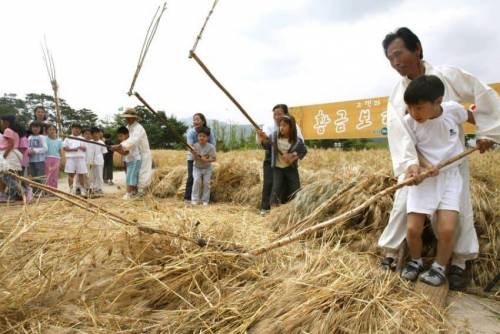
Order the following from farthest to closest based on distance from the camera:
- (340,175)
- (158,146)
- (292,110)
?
(158,146)
(292,110)
(340,175)

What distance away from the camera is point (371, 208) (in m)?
2.71

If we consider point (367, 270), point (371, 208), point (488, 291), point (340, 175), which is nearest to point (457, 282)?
point (488, 291)

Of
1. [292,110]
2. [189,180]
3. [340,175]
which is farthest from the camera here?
[292,110]

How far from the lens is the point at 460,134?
212 cm

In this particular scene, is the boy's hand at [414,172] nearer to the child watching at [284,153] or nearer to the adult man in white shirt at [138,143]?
the child watching at [284,153]

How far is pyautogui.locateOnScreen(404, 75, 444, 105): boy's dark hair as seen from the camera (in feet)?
6.00

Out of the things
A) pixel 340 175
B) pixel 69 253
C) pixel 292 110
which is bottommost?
pixel 69 253

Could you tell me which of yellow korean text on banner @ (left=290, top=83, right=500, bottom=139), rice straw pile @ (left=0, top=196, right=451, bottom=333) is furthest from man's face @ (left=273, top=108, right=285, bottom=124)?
yellow korean text on banner @ (left=290, top=83, right=500, bottom=139)

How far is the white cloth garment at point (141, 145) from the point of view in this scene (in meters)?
5.25

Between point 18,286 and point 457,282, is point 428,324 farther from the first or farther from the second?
point 18,286

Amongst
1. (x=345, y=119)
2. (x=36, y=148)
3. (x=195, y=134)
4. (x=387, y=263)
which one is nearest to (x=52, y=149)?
(x=36, y=148)

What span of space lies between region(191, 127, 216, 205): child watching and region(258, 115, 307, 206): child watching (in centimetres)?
125

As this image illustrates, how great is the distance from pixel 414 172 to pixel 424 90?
0.46m

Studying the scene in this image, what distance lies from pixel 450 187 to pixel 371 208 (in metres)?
0.80
